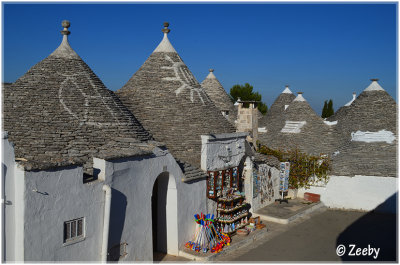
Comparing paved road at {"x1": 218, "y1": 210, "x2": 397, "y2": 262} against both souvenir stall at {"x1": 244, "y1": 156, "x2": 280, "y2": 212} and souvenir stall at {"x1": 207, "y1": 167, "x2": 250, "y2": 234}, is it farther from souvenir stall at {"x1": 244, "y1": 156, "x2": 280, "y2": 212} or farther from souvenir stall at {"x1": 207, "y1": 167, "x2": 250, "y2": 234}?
souvenir stall at {"x1": 244, "y1": 156, "x2": 280, "y2": 212}

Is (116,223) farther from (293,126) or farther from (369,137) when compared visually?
(293,126)

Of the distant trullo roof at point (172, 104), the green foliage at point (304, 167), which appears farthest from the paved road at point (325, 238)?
the distant trullo roof at point (172, 104)

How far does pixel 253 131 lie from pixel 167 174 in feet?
29.5

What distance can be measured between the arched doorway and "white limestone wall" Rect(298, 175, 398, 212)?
9.81m

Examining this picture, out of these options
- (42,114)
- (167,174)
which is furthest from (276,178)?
(42,114)

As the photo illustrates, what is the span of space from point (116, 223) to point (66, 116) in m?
3.38

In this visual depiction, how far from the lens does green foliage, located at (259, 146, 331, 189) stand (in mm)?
19797

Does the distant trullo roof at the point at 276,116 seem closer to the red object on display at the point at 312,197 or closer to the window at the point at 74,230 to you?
the red object on display at the point at 312,197

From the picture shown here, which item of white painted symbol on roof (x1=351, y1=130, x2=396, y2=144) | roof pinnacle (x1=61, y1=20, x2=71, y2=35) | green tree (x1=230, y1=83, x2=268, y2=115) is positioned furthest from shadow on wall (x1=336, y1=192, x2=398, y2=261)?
green tree (x1=230, y1=83, x2=268, y2=115)

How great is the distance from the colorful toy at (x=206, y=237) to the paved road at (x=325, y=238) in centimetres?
48

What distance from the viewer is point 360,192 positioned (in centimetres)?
1894

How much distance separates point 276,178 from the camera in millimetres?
19859

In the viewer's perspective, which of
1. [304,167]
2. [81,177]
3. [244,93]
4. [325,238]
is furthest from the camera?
[244,93]

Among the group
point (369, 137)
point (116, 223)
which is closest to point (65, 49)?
point (116, 223)
